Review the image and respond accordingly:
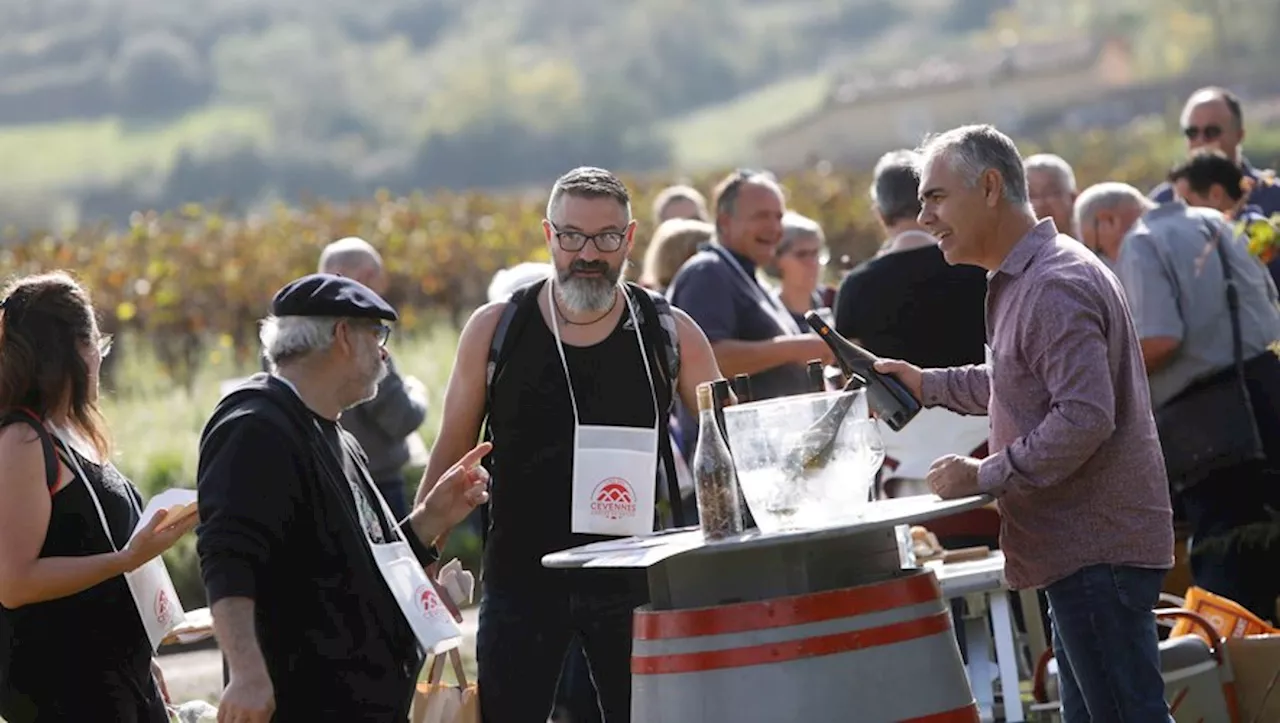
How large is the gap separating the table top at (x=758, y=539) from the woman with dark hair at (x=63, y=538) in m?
1.04

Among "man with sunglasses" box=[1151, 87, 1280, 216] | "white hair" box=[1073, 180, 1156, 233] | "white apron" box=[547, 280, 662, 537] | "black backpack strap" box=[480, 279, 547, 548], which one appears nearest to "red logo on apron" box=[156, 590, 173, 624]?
"black backpack strap" box=[480, 279, 547, 548]

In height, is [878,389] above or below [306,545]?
above

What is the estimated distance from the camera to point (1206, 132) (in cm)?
994

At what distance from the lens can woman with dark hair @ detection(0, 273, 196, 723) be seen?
5102 millimetres

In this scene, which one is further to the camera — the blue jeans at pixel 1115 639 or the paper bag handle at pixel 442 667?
the paper bag handle at pixel 442 667

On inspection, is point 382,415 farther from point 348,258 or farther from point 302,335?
point 302,335

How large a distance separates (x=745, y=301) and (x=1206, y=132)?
297cm

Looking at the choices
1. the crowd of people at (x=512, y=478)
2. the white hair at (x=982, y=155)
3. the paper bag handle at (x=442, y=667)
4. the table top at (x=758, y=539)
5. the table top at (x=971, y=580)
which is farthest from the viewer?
the table top at (x=971, y=580)

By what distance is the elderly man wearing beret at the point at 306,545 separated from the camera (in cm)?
463

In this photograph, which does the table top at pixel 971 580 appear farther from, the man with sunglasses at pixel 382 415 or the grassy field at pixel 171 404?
the grassy field at pixel 171 404

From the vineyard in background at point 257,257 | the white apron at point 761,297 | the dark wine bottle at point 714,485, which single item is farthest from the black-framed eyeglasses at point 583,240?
the vineyard in background at point 257,257

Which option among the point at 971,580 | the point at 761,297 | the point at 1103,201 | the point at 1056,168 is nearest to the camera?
the point at 971,580

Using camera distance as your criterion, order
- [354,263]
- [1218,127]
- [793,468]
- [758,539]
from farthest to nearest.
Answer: [1218,127] → [354,263] → [793,468] → [758,539]

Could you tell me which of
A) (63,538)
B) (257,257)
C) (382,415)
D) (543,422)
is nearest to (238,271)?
(257,257)
